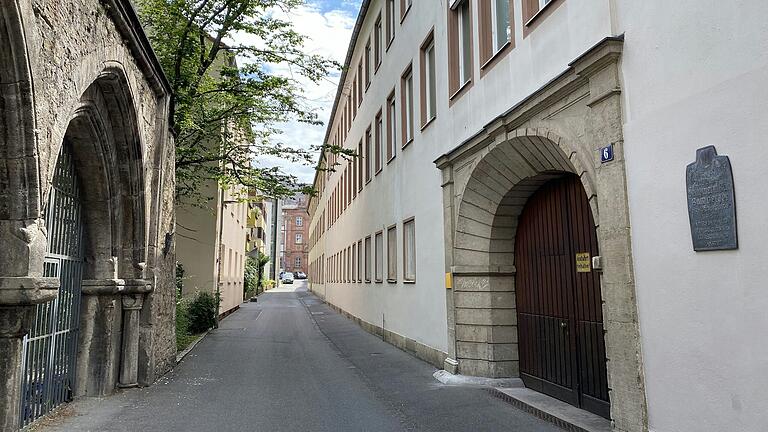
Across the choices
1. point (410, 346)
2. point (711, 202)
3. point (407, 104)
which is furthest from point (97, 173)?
point (407, 104)

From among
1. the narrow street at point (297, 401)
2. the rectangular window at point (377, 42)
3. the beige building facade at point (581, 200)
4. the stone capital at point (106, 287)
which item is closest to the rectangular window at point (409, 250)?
the beige building facade at point (581, 200)

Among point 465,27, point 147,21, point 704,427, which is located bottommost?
point 704,427

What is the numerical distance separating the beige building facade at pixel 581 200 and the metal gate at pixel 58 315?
5607 millimetres

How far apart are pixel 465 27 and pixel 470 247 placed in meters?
3.94

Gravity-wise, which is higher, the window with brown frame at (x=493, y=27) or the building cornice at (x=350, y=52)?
the building cornice at (x=350, y=52)

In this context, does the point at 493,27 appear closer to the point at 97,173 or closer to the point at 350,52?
the point at 97,173

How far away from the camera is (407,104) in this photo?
13750 millimetres

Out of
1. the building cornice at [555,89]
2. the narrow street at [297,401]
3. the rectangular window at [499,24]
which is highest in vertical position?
the rectangular window at [499,24]

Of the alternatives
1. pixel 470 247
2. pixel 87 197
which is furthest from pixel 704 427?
pixel 87 197

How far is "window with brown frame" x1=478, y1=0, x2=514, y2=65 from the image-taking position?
8085 mm

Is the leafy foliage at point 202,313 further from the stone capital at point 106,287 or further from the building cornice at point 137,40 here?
the building cornice at point 137,40

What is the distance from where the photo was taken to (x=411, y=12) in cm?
1317

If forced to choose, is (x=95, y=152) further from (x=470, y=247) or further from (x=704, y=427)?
(x=704, y=427)

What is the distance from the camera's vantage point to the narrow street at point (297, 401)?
20.9 ft
